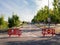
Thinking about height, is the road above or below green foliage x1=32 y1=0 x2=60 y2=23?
below

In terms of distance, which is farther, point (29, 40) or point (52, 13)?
point (52, 13)

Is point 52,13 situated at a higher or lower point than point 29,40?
higher

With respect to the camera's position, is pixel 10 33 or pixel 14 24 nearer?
pixel 10 33

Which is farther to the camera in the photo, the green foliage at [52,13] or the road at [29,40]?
the green foliage at [52,13]

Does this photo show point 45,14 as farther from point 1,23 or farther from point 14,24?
point 1,23

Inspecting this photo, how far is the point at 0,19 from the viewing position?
211ft

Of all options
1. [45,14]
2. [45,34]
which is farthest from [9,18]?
[45,34]

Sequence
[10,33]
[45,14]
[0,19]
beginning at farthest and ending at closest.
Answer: [45,14], [0,19], [10,33]

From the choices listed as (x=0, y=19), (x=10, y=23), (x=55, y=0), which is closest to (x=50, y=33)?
(x=55, y=0)

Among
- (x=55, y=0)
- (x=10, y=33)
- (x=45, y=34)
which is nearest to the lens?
(x=10, y=33)

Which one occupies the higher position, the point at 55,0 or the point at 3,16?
the point at 55,0

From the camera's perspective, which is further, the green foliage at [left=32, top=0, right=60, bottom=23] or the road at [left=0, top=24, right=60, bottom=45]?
the green foliage at [left=32, top=0, right=60, bottom=23]

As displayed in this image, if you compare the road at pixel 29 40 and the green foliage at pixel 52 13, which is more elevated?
the green foliage at pixel 52 13

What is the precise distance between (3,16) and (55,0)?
52.9 feet
